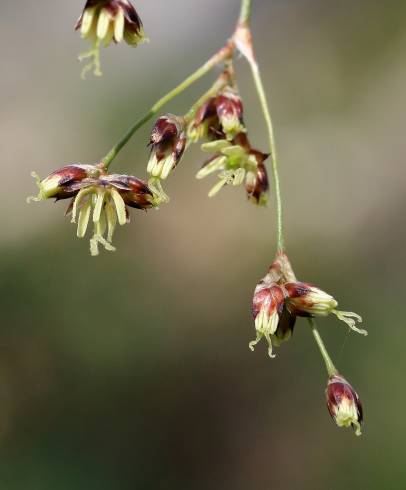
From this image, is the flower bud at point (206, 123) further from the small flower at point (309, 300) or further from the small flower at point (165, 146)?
the small flower at point (309, 300)

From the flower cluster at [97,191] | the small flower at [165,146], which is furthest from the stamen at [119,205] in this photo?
the small flower at [165,146]

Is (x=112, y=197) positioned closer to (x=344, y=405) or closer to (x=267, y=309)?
(x=267, y=309)

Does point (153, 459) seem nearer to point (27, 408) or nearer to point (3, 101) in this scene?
point (27, 408)

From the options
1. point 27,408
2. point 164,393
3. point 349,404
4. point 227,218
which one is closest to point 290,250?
point 227,218

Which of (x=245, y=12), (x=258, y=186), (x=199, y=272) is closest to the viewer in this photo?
(x=245, y=12)

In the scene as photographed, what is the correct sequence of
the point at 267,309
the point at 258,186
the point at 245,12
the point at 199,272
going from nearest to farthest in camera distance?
the point at 267,309 → the point at 245,12 → the point at 258,186 → the point at 199,272

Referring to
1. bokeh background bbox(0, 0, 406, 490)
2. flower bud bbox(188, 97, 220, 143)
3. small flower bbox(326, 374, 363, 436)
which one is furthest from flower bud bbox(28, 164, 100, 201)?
bokeh background bbox(0, 0, 406, 490)

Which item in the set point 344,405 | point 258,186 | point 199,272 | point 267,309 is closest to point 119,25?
point 258,186
